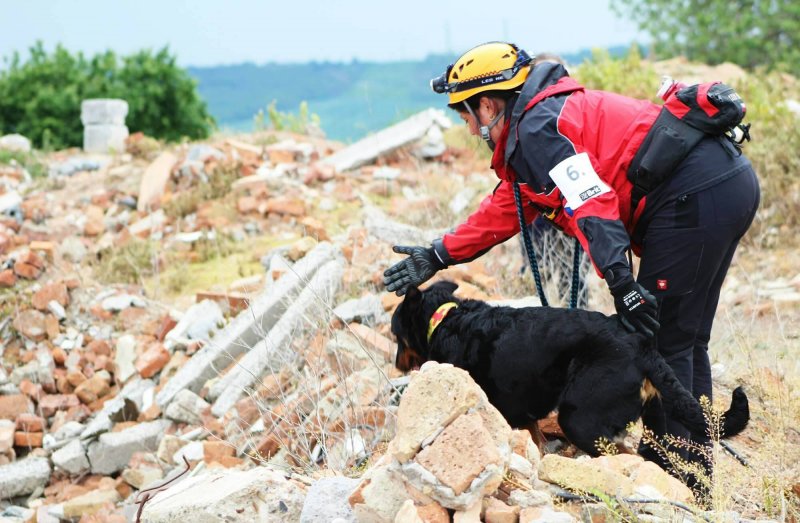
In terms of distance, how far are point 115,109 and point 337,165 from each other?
5.30 m

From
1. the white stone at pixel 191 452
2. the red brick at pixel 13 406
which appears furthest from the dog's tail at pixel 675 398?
the red brick at pixel 13 406

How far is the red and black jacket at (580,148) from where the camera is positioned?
11.2 feet

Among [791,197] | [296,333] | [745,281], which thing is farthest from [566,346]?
[791,197]

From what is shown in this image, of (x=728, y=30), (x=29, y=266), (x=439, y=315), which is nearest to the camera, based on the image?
(x=439, y=315)

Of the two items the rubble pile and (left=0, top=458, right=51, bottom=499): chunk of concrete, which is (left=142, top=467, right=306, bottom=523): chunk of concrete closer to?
the rubble pile

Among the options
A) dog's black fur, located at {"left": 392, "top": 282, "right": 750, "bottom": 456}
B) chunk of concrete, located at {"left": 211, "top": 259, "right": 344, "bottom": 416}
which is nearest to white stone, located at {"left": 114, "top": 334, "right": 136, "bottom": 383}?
chunk of concrete, located at {"left": 211, "top": 259, "right": 344, "bottom": 416}

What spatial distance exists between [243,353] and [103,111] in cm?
919

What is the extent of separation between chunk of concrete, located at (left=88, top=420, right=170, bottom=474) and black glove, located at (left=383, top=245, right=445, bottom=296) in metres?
2.64

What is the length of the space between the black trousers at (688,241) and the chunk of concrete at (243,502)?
1538 mm

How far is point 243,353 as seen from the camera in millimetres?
6395

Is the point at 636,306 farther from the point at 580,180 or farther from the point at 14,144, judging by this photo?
the point at 14,144

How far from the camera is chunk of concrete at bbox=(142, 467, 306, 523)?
9.55 feet

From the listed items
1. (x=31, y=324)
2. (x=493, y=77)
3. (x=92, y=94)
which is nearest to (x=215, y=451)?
(x=493, y=77)

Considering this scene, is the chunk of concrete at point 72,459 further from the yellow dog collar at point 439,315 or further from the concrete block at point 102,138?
the concrete block at point 102,138
